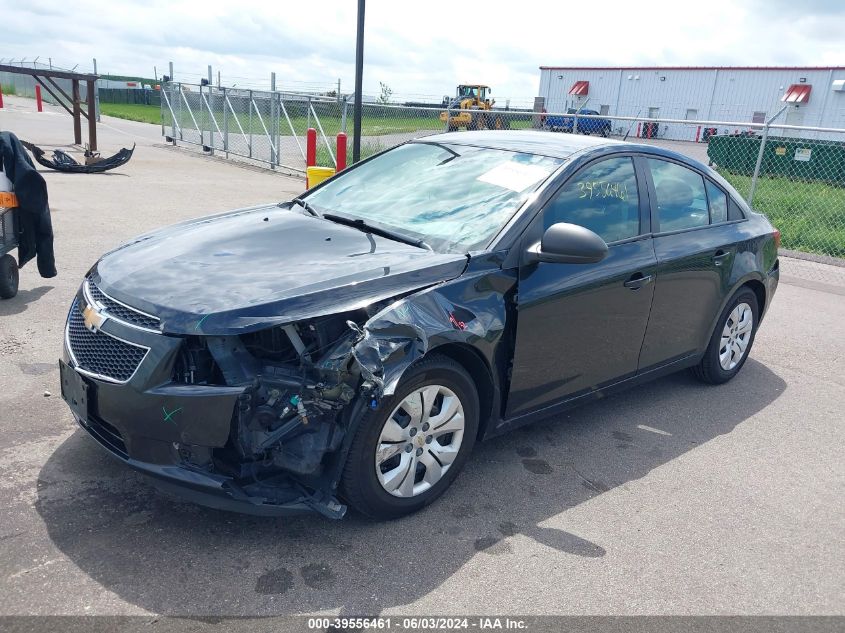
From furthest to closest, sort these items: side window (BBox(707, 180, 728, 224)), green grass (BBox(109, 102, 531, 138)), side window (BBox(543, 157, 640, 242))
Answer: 1. green grass (BBox(109, 102, 531, 138))
2. side window (BBox(707, 180, 728, 224))
3. side window (BBox(543, 157, 640, 242))

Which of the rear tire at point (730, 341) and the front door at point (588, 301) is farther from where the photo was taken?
the rear tire at point (730, 341)

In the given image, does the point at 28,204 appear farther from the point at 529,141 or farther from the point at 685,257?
the point at 685,257

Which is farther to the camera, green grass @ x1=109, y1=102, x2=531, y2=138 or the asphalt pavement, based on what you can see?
green grass @ x1=109, y1=102, x2=531, y2=138

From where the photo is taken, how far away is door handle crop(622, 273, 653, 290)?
166 inches

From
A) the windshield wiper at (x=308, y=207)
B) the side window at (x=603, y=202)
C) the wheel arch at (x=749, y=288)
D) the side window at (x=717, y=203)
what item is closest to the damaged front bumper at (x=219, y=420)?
the windshield wiper at (x=308, y=207)

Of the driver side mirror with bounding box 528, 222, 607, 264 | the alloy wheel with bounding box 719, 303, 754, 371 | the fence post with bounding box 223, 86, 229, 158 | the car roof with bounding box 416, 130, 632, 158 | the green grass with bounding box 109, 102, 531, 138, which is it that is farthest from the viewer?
the fence post with bounding box 223, 86, 229, 158

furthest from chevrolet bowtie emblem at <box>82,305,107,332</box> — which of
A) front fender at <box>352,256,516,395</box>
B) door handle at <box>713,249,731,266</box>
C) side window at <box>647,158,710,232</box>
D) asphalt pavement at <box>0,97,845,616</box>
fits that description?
door handle at <box>713,249,731,266</box>

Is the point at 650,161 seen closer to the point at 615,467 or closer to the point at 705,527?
the point at 615,467

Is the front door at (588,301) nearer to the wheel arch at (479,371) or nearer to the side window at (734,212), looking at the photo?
the wheel arch at (479,371)

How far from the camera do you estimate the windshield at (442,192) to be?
12.5 feet

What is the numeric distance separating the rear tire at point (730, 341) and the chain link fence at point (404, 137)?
7.36 m

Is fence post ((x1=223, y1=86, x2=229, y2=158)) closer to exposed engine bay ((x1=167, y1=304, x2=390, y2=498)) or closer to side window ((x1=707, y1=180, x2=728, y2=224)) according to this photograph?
side window ((x1=707, y1=180, x2=728, y2=224))

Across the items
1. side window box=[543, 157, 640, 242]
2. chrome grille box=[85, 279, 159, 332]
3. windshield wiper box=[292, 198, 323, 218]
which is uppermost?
side window box=[543, 157, 640, 242]

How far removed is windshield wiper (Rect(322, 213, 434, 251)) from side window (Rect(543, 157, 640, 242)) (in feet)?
2.22
